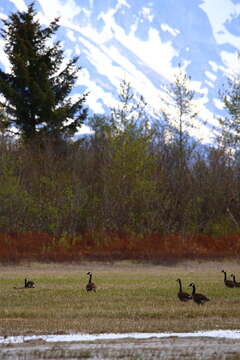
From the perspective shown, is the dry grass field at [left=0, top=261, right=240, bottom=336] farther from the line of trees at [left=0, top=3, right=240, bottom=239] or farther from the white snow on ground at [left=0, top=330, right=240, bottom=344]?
the line of trees at [left=0, top=3, right=240, bottom=239]

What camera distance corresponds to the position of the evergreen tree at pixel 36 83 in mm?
58344

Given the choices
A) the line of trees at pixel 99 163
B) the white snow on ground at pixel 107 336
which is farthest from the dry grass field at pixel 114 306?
the line of trees at pixel 99 163

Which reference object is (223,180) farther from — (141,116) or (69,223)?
(69,223)

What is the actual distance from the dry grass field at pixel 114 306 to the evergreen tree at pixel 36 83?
995 inches

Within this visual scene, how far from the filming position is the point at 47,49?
201ft

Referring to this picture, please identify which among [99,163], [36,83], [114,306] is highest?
[36,83]

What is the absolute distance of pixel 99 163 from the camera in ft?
177

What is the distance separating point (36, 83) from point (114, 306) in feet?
125

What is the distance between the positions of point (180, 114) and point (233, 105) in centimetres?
1152

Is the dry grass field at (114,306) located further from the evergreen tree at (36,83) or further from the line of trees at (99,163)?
the evergreen tree at (36,83)

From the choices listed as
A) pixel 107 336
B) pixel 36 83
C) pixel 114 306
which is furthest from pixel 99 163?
pixel 107 336

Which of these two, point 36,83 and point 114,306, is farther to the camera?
point 36,83

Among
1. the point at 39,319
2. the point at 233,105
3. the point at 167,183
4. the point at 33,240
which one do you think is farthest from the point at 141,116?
the point at 39,319

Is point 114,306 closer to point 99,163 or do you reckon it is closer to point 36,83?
point 99,163
